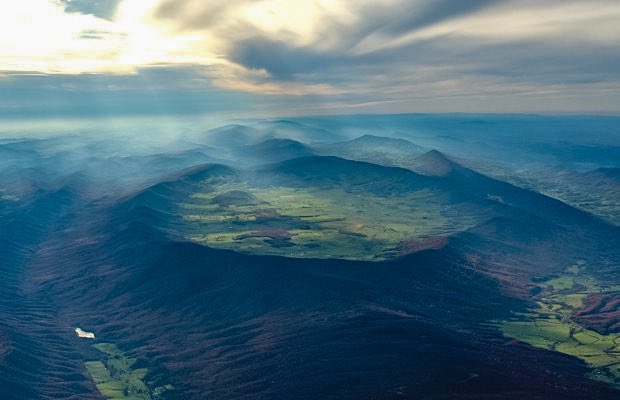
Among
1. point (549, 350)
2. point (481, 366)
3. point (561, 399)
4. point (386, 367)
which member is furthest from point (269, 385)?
point (549, 350)

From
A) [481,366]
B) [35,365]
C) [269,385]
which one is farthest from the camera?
[35,365]

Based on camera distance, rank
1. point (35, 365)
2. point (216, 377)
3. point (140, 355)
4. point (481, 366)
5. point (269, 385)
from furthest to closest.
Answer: point (140, 355)
point (35, 365)
point (216, 377)
point (269, 385)
point (481, 366)

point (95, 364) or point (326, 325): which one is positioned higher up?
point (326, 325)

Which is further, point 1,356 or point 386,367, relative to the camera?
point 1,356

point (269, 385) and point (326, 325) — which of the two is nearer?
point (269, 385)

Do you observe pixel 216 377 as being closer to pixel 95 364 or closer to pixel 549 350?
pixel 95 364

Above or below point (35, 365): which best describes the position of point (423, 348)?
above

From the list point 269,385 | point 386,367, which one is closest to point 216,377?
point 269,385

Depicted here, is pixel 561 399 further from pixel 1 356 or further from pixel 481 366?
pixel 1 356

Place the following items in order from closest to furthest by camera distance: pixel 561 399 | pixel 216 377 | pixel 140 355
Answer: pixel 561 399, pixel 216 377, pixel 140 355
